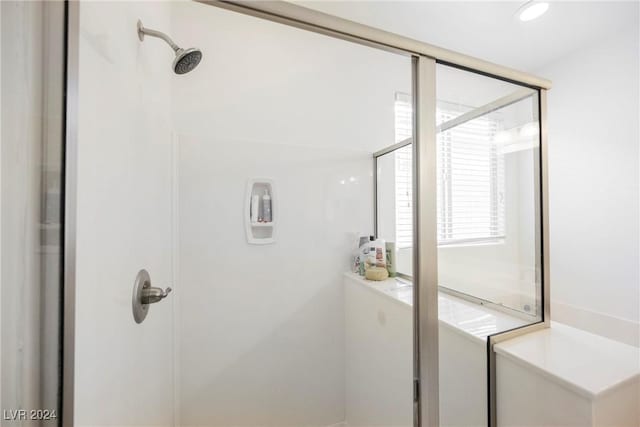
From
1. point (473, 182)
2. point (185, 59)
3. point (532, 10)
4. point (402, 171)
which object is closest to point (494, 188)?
point (473, 182)

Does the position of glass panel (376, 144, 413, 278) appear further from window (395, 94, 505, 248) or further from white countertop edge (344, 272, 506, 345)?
window (395, 94, 505, 248)

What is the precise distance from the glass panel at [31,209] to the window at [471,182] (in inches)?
35.3

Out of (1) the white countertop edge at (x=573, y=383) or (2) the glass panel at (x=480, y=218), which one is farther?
(2) the glass panel at (x=480, y=218)

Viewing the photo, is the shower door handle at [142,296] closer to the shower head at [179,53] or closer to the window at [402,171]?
the shower head at [179,53]

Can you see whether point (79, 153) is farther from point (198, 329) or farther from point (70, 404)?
point (198, 329)

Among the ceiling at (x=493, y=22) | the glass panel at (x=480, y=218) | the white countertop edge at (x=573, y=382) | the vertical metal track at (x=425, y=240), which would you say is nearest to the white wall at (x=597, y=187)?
the ceiling at (x=493, y=22)

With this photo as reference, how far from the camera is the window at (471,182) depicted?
2.91ft

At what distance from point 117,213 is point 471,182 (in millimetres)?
1122

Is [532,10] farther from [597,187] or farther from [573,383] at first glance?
[573,383]

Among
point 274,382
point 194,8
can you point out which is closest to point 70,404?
point 274,382

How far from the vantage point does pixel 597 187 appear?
5.29 ft

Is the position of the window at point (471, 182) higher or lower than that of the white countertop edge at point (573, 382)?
higher

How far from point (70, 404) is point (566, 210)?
2.54 meters

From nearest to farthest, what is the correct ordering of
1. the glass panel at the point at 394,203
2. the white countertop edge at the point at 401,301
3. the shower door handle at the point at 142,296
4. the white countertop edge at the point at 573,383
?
the white countertop edge at the point at 573,383
the shower door handle at the point at 142,296
the white countertop edge at the point at 401,301
the glass panel at the point at 394,203
